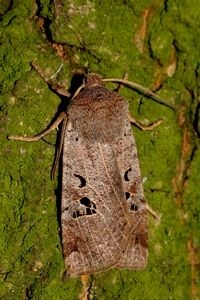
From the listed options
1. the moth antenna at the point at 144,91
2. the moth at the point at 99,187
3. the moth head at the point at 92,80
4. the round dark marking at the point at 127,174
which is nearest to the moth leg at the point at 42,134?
the moth at the point at 99,187

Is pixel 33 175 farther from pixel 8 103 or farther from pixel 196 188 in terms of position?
pixel 196 188

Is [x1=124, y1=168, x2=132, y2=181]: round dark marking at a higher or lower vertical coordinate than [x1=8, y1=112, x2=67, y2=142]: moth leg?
lower

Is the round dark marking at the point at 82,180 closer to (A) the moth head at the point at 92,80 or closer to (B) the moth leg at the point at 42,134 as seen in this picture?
(B) the moth leg at the point at 42,134

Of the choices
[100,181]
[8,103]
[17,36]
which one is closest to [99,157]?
[100,181]

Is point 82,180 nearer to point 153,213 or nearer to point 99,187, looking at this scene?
point 99,187

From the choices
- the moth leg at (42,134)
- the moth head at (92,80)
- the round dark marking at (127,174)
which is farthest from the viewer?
the round dark marking at (127,174)

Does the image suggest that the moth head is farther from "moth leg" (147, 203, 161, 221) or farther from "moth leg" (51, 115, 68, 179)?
"moth leg" (147, 203, 161, 221)

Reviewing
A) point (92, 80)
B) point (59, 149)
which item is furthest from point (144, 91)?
point (59, 149)

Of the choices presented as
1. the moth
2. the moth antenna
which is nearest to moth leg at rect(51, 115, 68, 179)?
the moth
